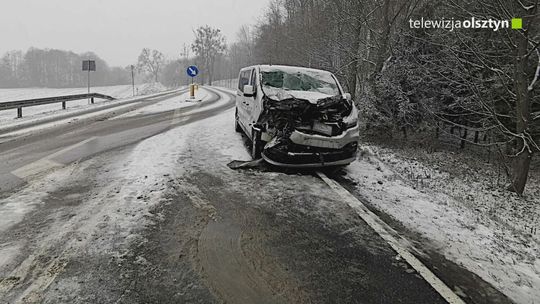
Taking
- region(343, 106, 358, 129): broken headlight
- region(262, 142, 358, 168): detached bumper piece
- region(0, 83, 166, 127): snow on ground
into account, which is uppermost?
region(343, 106, 358, 129): broken headlight

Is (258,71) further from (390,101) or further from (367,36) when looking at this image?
(367,36)

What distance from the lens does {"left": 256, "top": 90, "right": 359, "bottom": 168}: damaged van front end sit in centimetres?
598

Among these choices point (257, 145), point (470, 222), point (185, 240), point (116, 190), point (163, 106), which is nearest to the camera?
point (185, 240)

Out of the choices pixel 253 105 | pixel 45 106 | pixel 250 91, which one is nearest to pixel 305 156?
pixel 253 105

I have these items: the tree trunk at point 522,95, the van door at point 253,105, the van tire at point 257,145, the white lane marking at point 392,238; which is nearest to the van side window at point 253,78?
the van door at point 253,105

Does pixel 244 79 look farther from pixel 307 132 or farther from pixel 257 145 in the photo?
pixel 307 132

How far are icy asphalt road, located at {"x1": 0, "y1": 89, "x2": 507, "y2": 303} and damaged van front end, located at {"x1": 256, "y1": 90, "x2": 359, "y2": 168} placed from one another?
0.38 meters

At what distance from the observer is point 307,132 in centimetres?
599

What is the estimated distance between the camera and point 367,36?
1541 cm

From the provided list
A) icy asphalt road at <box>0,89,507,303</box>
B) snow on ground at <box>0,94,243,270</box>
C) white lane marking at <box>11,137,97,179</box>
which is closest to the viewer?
icy asphalt road at <box>0,89,507,303</box>

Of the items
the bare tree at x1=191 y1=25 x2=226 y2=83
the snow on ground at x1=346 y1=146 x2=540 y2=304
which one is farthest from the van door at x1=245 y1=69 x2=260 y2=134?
the bare tree at x1=191 y1=25 x2=226 y2=83

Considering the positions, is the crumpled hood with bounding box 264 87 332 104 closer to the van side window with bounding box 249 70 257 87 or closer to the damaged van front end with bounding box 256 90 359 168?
the damaged van front end with bounding box 256 90 359 168

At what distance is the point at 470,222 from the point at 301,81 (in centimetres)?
439

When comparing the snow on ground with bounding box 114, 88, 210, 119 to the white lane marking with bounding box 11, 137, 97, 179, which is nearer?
the white lane marking with bounding box 11, 137, 97, 179
